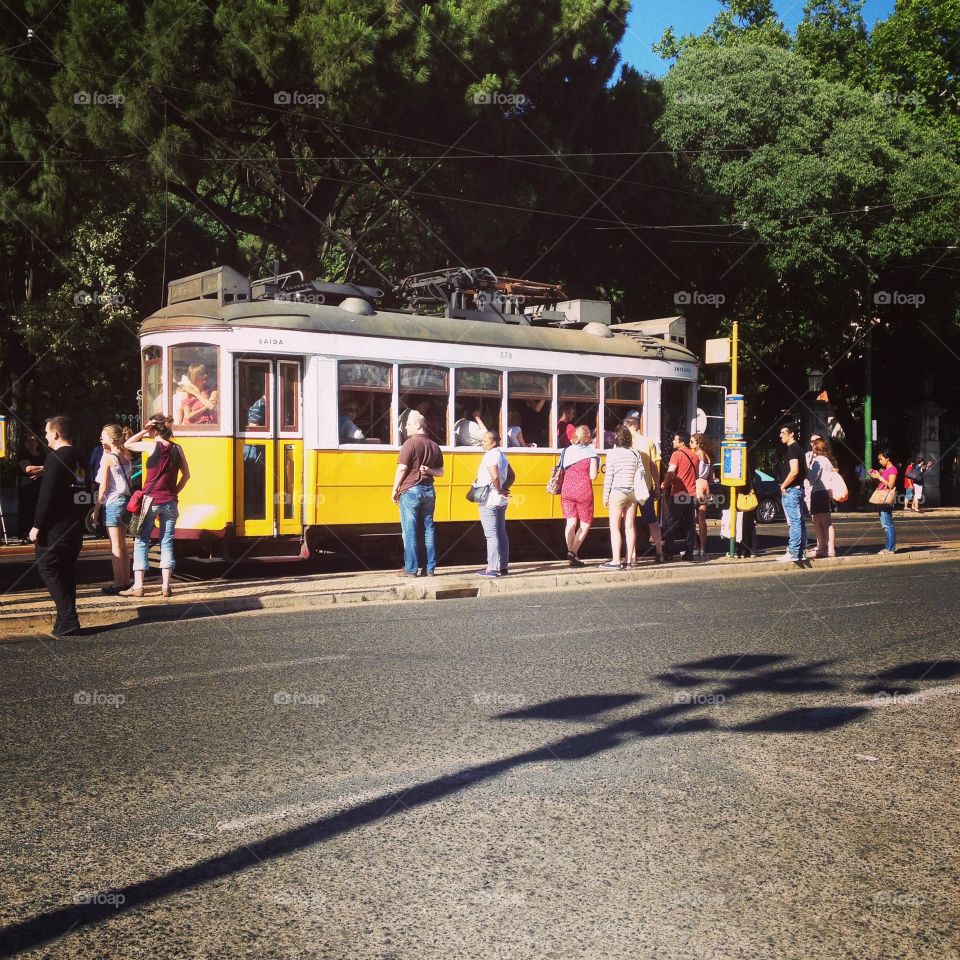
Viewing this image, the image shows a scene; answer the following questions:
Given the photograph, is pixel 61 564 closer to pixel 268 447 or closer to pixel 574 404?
pixel 268 447

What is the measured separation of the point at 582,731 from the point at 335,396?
9.44m

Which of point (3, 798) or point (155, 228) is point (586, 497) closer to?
point (3, 798)

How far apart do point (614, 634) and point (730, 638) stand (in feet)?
2.98

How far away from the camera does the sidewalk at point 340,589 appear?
10719mm

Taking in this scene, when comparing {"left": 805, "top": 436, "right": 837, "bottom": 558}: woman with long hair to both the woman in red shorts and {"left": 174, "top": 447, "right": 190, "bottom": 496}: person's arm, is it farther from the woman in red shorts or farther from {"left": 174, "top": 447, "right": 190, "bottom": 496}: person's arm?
{"left": 174, "top": 447, "right": 190, "bottom": 496}: person's arm

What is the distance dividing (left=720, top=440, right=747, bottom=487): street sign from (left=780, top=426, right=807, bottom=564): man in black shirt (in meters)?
0.73

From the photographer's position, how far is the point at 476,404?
16406 millimetres

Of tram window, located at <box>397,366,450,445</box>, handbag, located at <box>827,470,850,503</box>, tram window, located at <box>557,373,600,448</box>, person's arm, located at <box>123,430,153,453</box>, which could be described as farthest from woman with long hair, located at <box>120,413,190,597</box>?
handbag, located at <box>827,470,850,503</box>

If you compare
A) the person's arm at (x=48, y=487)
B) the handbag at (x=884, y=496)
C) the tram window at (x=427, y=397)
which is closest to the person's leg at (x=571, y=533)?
the tram window at (x=427, y=397)

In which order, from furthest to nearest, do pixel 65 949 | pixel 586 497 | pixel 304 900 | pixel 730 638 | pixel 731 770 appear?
pixel 586 497 → pixel 730 638 → pixel 731 770 → pixel 304 900 → pixel 65 949

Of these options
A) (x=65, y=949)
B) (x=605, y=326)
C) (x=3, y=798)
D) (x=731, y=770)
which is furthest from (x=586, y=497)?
(x=65, y=949)

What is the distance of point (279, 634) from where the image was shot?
9.77m

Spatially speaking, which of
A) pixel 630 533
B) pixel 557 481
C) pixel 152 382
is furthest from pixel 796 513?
pixel 152 382

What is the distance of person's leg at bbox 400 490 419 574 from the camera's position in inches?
538
